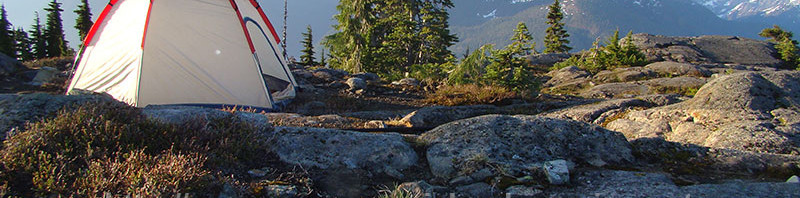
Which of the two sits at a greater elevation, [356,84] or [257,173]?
[356,84]

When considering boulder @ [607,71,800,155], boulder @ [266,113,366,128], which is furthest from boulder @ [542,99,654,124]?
boulder @ [266,113,366,128]

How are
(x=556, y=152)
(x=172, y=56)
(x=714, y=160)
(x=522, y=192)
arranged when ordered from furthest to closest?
(x=172, y=56) → (x=556, y=152) → (x=714, y=160) → (x=522, y=192)

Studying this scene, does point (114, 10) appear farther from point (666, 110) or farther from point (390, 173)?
point (666, 110)

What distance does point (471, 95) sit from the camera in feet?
35.0

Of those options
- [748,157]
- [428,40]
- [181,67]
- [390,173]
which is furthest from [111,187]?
[428,40]

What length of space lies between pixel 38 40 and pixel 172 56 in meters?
34.6

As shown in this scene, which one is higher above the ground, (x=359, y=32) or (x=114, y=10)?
(x=359, y=32)

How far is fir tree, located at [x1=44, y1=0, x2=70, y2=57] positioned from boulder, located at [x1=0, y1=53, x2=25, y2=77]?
19.4 metres

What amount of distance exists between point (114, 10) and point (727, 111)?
49.4 ft

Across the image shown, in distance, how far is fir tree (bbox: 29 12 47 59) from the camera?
3234 cm

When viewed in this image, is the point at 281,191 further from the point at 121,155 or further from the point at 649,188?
the point at 649,188

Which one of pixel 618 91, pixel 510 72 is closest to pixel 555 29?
pixel 618 91

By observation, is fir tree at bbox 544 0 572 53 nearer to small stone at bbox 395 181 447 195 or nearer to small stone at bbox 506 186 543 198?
small stone at bbox 506 186 543 198

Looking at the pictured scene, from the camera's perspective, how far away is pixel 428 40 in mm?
24562
